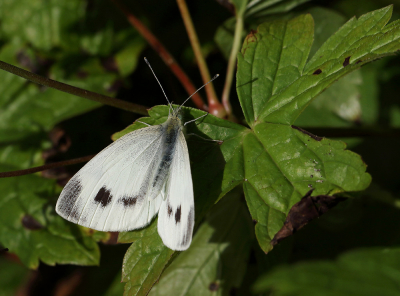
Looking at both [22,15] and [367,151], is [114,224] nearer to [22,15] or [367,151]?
[367,151]

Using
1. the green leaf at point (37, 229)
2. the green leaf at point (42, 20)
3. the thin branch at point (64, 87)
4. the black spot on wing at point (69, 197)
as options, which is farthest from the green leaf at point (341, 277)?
the green leaf at point (42, 20)

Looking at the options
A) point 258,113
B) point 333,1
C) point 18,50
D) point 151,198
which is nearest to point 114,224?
point 151,198

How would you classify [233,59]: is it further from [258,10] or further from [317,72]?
[317,72]

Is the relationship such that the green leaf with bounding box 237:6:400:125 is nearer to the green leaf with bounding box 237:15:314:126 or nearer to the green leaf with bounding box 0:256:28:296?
the green leaf with bounding box 237:15:314:126

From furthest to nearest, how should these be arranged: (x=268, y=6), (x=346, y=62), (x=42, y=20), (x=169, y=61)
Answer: (x=42, y=20) < (x=169, y=61) < (x=268, y=6) < (x=346, y=62)

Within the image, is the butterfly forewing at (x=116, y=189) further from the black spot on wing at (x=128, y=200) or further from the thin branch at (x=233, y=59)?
the thin branch at (x=233, y=59)

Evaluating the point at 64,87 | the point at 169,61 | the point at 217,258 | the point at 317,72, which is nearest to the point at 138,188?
the point at 64,87
